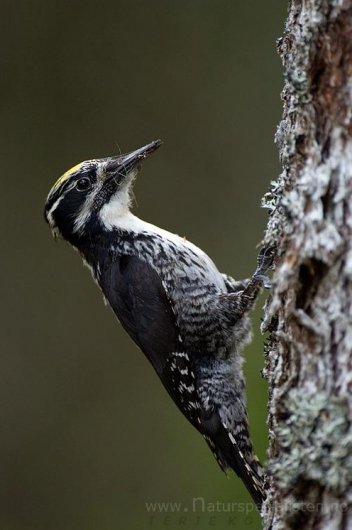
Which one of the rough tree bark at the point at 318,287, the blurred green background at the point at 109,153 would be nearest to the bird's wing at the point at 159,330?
the rough tree bark at the point at 318,287

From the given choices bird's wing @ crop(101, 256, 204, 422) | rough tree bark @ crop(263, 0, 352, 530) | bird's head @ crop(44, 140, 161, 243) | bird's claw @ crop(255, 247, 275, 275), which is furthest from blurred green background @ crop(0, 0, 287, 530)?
rough tree bark @ crop(263, 0, 352, 530)

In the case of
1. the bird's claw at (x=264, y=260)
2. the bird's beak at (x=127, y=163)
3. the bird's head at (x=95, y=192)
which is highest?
the bird's beak at (x=127, y=163)

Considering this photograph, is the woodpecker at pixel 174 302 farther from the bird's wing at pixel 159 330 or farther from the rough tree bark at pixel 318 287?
the rough tree bark at pixel 318 287

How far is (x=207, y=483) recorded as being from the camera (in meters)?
5.41

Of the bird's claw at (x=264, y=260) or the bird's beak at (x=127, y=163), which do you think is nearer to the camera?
the bird's claw at (x=264, y=260)

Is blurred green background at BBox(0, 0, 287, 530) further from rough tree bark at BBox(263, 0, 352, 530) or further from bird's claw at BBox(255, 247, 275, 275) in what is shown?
rough tree bark at BBox(263, 0, 352, 530)

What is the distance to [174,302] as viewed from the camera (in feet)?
12.5

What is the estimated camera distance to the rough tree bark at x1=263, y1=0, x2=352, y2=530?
2275mm

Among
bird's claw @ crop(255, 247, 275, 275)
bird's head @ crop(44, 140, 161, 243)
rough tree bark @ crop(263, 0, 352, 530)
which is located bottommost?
rough tree bark @ crop(263, 0, 352, 530)

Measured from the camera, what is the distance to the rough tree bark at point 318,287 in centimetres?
228

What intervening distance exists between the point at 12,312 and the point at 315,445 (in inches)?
170

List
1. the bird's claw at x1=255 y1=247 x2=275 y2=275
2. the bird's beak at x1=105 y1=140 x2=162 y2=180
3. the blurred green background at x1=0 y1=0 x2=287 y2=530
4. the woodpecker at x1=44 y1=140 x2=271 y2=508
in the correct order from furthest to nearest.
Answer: the blurred green background at x1=0 y1=0 x2=287 y2=530 < the bird's beak at x1=105 y1=140 x2=162 y2=180 < the woodpecker at x1=44 y1=140 x2=271 y2=508 < the bird's claw at x1=255 y1=247 x2=275 y2=275

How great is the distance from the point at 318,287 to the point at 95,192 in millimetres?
1832

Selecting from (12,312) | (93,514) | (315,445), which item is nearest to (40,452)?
(93,514)
